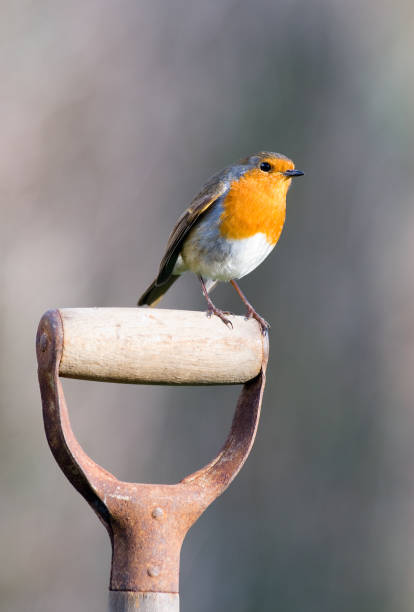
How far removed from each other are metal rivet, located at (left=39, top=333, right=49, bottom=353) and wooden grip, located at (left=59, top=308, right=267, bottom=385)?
0.04 meters

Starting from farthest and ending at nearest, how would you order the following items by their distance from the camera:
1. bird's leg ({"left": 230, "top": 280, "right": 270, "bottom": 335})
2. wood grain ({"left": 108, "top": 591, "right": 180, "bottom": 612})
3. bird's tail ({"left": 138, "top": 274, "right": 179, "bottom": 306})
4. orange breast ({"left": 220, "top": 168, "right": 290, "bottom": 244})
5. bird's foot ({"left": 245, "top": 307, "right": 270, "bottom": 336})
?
1. bird's tail ({"left": 138, "top": 274, "right": 179, "bottom": 306})
2. orange breast ({"left": 220, "top": 168, "right": 290, "bottom": 244})
3. bird's leg ({"left": 230, "top": 280, "right": 270, "bottom": 335})
4. bird's foot ({"left": 245, "top": 307, "right": 270, "bottom": 336})
5. wood grain ({"left": 108, "top": 591, "right": 180, "bottom": 612})

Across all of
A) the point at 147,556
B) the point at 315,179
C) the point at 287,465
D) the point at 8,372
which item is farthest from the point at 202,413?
the point at 147,556

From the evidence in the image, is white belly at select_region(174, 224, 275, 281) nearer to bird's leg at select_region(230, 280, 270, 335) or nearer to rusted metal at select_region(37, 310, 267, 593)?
bird's leg at select_region(230, 280, 270, 335)

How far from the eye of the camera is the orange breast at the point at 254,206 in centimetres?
343

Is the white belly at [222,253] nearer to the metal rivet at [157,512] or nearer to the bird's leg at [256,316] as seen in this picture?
the bird's leg at [256,316]

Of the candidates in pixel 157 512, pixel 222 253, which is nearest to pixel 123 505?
pixel 157 512

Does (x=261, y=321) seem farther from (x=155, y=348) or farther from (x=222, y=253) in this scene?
(x=155, y=348)

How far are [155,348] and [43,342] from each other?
220 mm

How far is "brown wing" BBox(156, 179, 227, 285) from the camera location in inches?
138

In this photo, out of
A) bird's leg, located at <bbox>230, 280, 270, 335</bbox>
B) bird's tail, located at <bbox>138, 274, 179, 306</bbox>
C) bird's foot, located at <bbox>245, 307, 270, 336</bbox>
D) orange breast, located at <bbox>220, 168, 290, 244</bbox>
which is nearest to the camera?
bird's foot, located at <bbox>245, 307, 270, 336</bbox>

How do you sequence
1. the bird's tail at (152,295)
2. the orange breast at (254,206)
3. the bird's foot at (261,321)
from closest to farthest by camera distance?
1. the bird's foot at (261,321)
2. the orange breast at (254,206)
3. the bird's tail at (152,295)

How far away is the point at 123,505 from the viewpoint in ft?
6.38

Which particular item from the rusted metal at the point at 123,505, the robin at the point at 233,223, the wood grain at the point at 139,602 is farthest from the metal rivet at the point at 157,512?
the robin at the point at 233,223

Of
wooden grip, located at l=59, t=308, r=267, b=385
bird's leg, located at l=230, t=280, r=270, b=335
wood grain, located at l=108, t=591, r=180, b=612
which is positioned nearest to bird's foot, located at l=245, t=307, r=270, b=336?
bird's leg, located at l=230, t=280, r=270, b=335
